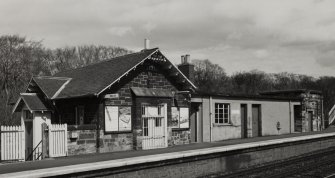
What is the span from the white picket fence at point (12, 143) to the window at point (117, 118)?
11.4ft

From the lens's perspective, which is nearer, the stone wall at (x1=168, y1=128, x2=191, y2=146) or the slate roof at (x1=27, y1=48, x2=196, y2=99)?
the slate roof at (x1=27, y1=48, x2=196, y2=99)

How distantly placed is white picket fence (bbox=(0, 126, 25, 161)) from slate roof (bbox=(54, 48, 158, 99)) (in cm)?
322

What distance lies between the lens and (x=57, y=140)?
1531cm

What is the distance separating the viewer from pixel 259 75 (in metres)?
80.4

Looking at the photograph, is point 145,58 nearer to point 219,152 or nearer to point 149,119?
point 149,119

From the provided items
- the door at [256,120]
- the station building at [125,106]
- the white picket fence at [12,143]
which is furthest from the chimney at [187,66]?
the white picket fence at [12,143]

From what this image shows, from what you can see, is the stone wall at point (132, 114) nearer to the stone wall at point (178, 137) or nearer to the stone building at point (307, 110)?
the stone wall at point (178, 137)

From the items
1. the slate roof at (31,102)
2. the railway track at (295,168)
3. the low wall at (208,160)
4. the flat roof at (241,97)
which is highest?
the flat roof at (241,97)

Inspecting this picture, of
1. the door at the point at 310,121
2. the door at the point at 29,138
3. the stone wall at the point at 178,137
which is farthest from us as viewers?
the door at the point at 310,121

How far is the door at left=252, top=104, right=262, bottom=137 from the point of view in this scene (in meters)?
26.2

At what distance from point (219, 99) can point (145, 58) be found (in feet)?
21.4

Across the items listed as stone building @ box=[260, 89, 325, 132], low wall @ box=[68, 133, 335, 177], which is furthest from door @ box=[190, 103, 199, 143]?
stone building @ box=[260, 89, 325, 132]

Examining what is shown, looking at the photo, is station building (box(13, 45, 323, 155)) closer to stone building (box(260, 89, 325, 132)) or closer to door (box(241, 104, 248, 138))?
door (box(241, 104, 248, 138))

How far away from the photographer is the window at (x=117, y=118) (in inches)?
677
